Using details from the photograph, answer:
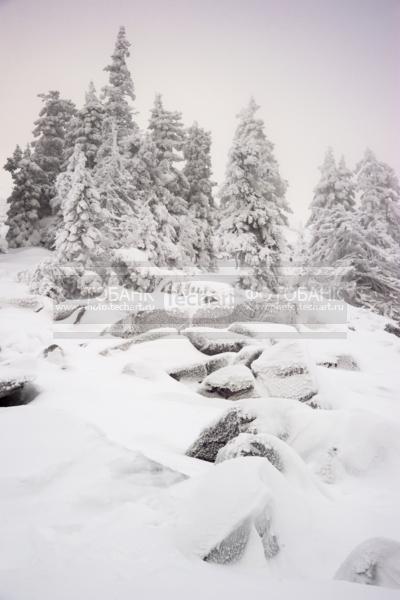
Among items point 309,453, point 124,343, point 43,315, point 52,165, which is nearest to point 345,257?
point 124,343

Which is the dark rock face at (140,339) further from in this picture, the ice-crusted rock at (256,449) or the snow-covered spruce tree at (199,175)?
the snow-covered spruce tree at (199,175)

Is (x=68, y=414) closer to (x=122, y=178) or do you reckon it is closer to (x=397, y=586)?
(x=397, y=586)

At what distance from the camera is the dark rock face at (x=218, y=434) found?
447 cm

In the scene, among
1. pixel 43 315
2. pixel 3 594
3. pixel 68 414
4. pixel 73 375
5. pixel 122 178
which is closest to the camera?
pixel 3 594

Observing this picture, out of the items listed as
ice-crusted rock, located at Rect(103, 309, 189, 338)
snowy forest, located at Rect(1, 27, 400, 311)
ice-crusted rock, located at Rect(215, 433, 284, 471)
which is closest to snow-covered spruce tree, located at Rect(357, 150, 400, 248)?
snowy forest, located at Rect(1, 27, 400, 311)

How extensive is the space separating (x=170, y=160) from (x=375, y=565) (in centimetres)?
2174

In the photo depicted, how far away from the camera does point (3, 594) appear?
1.76 m

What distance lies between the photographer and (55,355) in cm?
895

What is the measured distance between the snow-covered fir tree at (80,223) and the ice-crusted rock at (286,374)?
1100 cm

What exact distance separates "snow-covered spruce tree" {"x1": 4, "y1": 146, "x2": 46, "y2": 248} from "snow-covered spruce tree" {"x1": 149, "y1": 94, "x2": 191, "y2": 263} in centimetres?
999

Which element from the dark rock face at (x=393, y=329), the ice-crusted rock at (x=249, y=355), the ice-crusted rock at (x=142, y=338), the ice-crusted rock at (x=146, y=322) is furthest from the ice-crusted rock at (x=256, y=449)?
the dark rock face at (x=393, y=329)

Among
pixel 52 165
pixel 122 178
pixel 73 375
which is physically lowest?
pixel 73 375

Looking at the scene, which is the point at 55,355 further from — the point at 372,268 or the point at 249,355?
the point at 372,268

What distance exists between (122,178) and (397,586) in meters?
19.2
